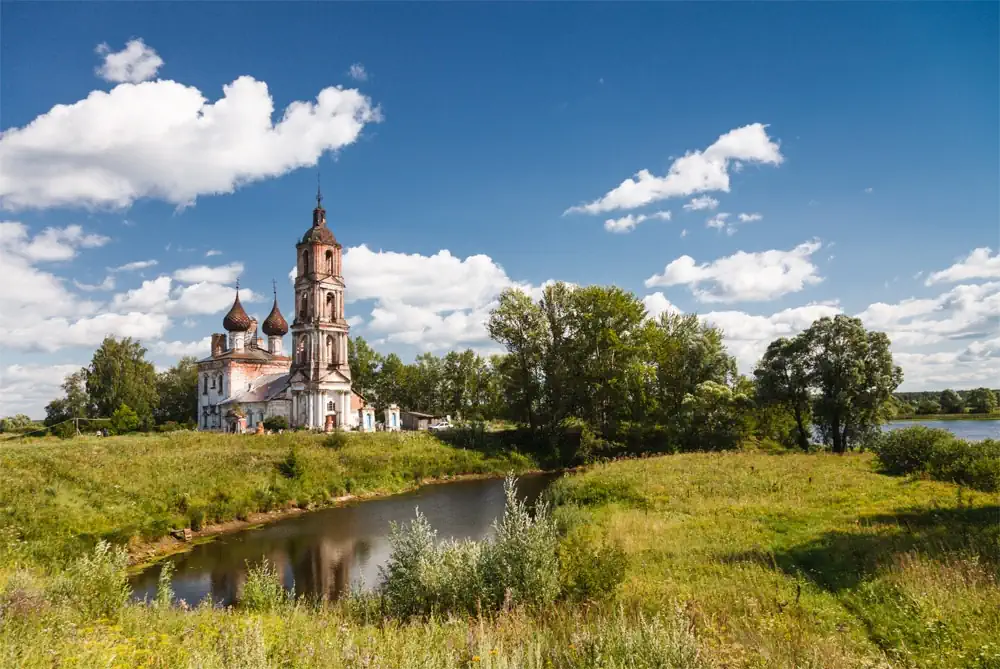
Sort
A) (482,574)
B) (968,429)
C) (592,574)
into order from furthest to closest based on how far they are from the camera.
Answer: (968,429)
(482,574)
(592,574)

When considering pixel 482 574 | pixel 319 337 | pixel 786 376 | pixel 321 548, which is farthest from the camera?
pixel 319 337

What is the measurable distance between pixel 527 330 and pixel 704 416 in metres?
16.1

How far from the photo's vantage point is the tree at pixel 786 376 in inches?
1350

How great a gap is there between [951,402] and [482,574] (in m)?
99.3

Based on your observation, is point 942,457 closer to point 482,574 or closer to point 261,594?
point 482,574

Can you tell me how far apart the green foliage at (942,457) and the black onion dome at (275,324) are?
61.7 m

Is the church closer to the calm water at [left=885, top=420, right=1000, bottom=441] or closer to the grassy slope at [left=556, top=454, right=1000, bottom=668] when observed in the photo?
the grassy slope at [left=556, top=454, right=1000, bottom=668]

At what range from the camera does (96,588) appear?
9617 mm

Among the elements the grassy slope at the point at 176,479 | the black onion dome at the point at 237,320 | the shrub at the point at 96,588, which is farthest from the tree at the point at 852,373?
the black onion dome at the point at 237,320

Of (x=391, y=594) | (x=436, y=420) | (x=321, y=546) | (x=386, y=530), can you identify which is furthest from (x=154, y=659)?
(x=436, y=420)

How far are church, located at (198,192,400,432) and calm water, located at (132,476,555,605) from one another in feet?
79.1

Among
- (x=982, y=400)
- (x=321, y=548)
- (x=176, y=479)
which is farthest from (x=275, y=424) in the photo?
(x=982, y=400)

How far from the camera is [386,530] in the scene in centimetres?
2380

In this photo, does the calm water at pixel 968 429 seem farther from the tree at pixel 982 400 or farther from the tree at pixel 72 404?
the tree at pixel 72 404
